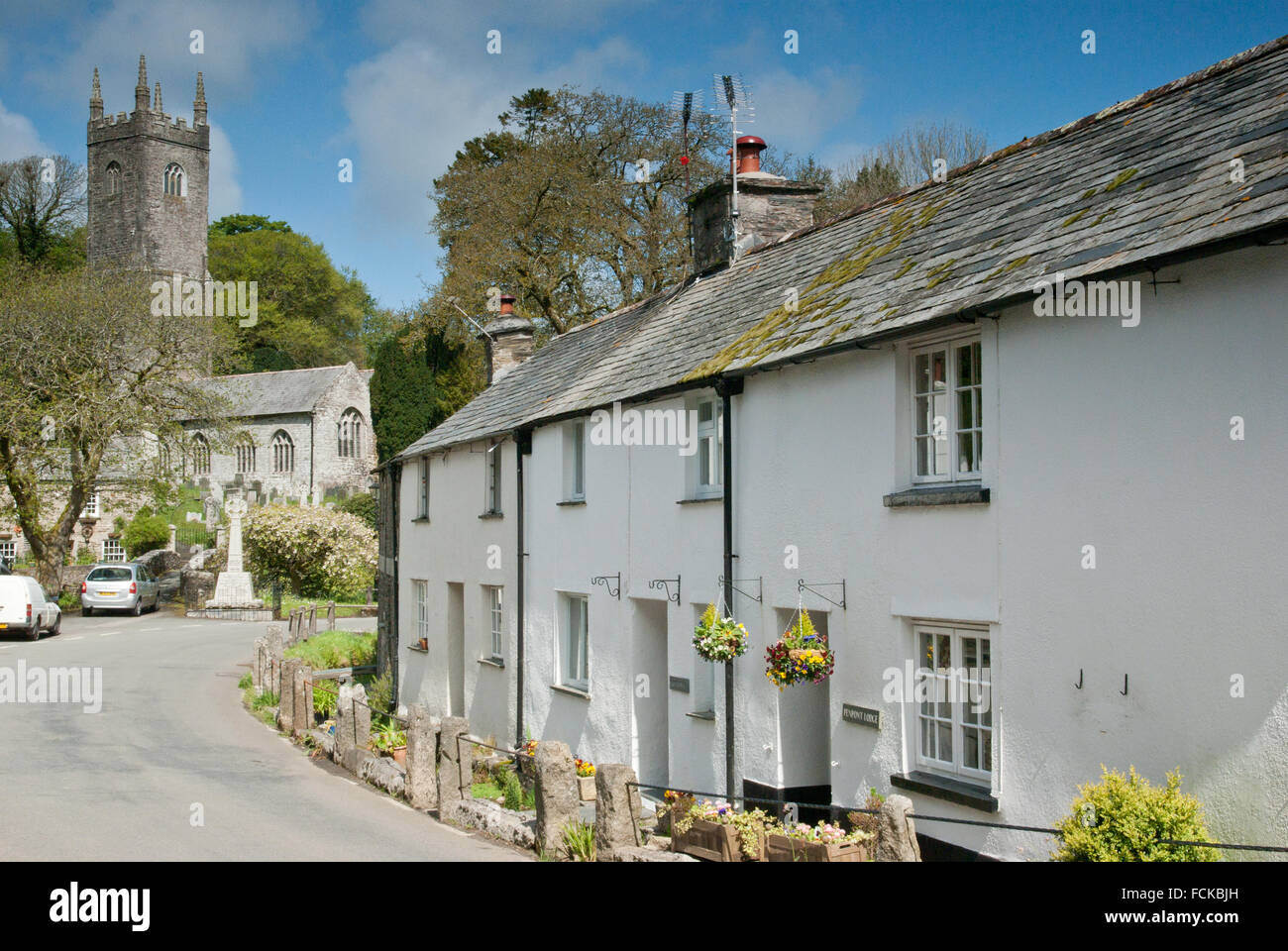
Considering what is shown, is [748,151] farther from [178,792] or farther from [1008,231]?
[178,792]

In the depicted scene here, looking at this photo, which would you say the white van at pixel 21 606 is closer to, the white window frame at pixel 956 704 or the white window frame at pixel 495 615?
the white window frame at pixel 495 615

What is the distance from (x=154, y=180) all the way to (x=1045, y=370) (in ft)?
273

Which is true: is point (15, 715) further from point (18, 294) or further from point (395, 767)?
point (18, 294)

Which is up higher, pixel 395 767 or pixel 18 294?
pixel 18 294

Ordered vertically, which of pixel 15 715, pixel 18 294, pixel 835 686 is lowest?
pixel 15 715

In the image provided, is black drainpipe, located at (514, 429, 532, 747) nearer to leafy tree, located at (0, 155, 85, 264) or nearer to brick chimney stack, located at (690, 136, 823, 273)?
brick chimney stack, located at (690, 136, 823, 273)

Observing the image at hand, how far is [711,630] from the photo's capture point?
11.1m

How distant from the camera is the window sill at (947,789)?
8.41m

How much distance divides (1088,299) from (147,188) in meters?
83.4

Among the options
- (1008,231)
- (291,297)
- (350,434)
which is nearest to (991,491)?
(1008,231)

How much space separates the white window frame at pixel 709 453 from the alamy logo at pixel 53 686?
42.7 ft

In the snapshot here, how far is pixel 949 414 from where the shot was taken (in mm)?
9305

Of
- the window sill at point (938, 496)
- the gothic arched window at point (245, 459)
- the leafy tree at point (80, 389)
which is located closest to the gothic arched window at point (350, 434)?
the gothic arched window at point (245, 459)
